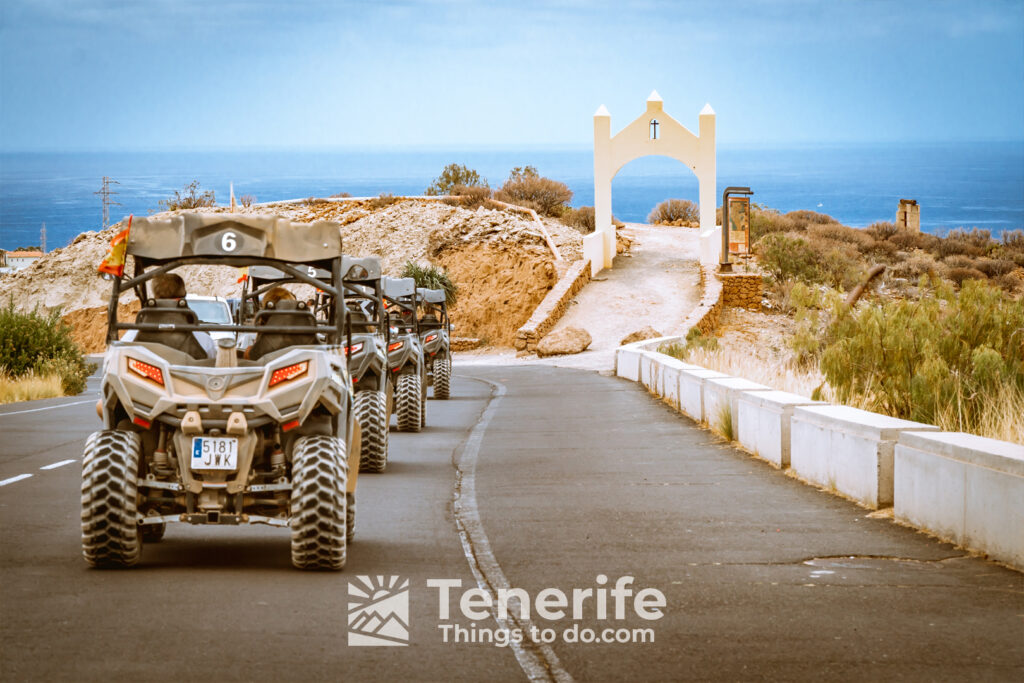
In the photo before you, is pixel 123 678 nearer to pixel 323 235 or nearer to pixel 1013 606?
pixel 323 235

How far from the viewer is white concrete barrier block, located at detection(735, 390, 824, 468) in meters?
13.9

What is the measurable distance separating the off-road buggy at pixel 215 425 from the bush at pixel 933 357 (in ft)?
25.6

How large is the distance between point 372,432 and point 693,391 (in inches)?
273

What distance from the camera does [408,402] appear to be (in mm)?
18875

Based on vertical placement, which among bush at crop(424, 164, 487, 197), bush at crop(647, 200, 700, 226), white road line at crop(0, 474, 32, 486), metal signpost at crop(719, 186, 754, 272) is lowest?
white road line at crop(0, 474, 32, 486)

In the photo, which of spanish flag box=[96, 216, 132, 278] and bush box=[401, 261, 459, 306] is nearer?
spanish flag box=[96, 216, 132, 278]

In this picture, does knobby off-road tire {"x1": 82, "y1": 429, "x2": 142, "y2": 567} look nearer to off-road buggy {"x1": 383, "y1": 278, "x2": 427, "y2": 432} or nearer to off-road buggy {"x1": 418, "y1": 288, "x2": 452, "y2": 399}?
off-road buggy {"x1": 383, "y1": 278, "x2": 427, "y2": 432}

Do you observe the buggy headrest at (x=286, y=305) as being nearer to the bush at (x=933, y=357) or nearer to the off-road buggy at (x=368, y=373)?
the off-road buggy at (x=368, y=373)

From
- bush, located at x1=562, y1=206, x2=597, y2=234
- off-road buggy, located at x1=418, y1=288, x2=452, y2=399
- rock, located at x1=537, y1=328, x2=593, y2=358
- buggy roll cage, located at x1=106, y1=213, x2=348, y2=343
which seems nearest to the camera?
buggy roll cage, located at x1=106, y1=213, x2=348, y2=343

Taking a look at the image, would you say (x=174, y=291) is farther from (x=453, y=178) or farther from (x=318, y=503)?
(x=453, y=178)

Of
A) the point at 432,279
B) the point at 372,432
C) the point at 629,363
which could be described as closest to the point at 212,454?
the point at 372,432

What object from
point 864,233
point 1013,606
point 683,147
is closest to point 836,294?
point 1013,606

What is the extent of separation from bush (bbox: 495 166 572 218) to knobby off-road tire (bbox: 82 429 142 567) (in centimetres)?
6887

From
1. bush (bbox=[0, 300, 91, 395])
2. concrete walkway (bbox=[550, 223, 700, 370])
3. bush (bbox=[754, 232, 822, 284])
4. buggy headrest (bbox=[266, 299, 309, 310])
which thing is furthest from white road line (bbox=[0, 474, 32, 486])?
bush (bbox=[754, 232, 822, 284])
